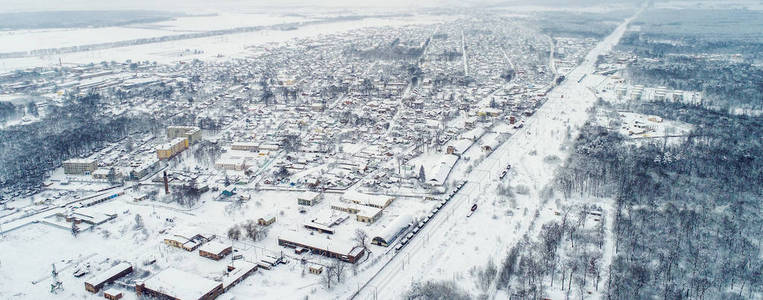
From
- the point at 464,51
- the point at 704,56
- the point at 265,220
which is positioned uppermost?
the point at 464,51

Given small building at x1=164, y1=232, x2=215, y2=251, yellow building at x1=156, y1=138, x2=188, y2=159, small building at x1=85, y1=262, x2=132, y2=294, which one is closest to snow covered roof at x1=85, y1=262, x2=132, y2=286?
small building at x1=85, y1=262, x2=132, y2=294

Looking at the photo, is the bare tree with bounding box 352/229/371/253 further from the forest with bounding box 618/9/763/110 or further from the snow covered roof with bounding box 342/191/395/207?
the forest with bounding box 618/9/763/110

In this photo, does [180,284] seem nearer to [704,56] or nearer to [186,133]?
[186,133]

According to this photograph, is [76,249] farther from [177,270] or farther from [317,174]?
[317,174]

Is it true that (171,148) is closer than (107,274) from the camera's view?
No

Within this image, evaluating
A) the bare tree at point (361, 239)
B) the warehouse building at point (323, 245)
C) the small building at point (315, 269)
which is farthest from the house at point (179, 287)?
the bare tree at point (361, 239)

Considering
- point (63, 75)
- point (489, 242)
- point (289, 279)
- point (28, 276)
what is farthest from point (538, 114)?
point (63, 75)

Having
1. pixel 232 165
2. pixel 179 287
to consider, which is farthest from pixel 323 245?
pixel 232 165
